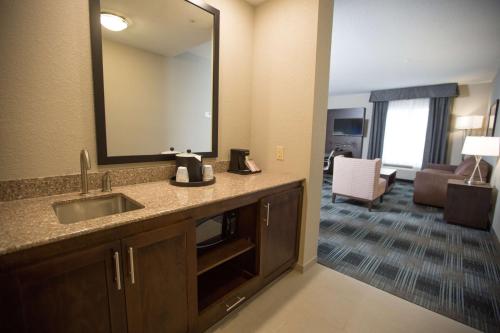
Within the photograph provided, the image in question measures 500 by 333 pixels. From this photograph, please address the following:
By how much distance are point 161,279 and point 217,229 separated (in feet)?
2.63

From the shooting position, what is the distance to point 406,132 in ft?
20.6

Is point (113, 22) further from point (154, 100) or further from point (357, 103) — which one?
point (357, 103)

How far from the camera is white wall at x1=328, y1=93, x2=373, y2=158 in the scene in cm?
695

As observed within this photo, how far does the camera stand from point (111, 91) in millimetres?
1393

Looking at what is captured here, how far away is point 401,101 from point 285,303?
6.62m

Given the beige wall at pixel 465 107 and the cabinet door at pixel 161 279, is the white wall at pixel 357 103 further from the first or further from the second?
the cabinet door at pixel 161 279

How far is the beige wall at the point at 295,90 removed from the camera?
1.84 meters

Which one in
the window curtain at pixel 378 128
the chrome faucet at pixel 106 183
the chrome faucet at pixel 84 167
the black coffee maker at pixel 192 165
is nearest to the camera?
the chrome faucet at pixel 84 167

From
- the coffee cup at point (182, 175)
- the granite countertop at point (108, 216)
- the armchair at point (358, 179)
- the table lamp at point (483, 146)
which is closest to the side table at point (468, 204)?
the table lamp at point (483, 146)

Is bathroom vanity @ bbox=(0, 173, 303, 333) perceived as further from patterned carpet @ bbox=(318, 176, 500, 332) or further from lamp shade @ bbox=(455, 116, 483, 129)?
lamp shade @ bbox=(455, 116, 483, 129)

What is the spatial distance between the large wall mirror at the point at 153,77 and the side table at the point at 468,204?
3.47 m

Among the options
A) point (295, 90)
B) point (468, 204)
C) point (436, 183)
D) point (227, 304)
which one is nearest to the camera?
point (227, 304)

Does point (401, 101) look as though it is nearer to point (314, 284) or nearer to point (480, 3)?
point (480, 3)

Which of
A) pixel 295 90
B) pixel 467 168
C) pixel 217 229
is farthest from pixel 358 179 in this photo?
pixel 217 229
